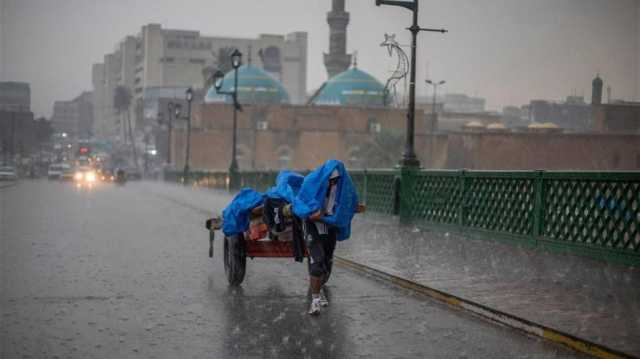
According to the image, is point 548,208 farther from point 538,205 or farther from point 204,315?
point 204,315

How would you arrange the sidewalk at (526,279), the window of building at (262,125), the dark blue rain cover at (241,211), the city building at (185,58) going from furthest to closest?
the city building at (185,58), the window of building at (262,125), the dark blue rain cover at (241,211), the sidewalk at (526,279)

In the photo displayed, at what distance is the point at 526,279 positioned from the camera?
9.66m

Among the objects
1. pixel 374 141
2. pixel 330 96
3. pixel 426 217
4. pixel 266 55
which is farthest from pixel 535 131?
pixel 266 55

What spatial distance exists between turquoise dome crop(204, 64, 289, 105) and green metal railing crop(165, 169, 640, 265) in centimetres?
6766

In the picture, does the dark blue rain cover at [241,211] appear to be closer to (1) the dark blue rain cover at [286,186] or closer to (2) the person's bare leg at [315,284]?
(1) the dark blue rain cover at [286,186]

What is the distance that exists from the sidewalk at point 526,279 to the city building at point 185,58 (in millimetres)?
130762

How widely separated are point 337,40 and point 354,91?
893 centimetres

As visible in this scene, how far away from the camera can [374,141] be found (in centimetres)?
8356

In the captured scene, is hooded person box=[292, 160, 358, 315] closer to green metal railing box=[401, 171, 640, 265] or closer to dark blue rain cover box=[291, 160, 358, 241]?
dark blue rain cover box=[291, 160, 358, 241]

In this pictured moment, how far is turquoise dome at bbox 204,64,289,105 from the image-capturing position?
283 ft

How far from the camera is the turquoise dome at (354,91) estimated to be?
87.1 m

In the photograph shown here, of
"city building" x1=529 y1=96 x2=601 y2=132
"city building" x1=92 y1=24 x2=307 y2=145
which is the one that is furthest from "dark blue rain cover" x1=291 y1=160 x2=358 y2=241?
"city building" x1=92 y1=24 x2=307 y2=145

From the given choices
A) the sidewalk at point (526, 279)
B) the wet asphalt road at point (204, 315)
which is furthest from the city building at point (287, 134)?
the wet asphalt road at point (204, 315)

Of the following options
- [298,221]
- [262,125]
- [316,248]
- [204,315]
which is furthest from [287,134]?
[204,315]
